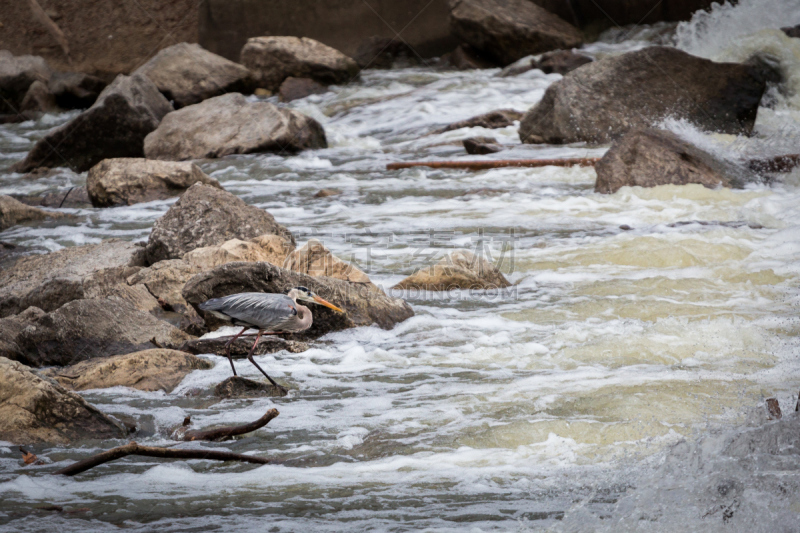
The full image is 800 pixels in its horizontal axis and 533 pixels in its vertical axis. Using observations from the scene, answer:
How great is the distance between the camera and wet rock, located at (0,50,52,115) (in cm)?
1994

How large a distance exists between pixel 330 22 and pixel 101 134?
1029 cm

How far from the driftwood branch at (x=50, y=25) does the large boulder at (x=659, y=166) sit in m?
20.2

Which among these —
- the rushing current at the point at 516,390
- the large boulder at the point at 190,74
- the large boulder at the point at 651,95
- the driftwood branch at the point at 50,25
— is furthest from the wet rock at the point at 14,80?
the large boulder at the point at 651,95

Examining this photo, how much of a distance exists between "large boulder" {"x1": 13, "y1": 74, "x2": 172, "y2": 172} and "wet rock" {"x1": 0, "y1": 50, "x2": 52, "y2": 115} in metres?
8.26

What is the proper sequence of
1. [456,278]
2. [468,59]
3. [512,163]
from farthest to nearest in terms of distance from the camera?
[468,59]
[512,163]
[456,278]

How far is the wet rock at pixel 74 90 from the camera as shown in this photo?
19828 mm

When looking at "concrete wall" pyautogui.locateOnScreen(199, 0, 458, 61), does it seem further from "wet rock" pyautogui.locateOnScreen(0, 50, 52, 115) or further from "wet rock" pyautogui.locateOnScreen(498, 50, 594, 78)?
"wet rock" pyautogui.locateOnScreen(0, 50, 52, 115)

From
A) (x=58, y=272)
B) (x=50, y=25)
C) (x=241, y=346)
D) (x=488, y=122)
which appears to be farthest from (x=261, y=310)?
(x=50, y=25)

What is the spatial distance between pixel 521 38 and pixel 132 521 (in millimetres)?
17417

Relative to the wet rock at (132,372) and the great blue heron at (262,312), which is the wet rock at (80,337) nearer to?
the wet rock at (132,372)

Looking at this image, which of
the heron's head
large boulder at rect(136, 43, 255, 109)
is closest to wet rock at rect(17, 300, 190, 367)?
the heron's head

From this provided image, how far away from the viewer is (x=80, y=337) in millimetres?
4824

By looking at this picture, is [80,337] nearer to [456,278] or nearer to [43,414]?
[43,414]

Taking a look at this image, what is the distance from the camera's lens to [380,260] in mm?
7246
